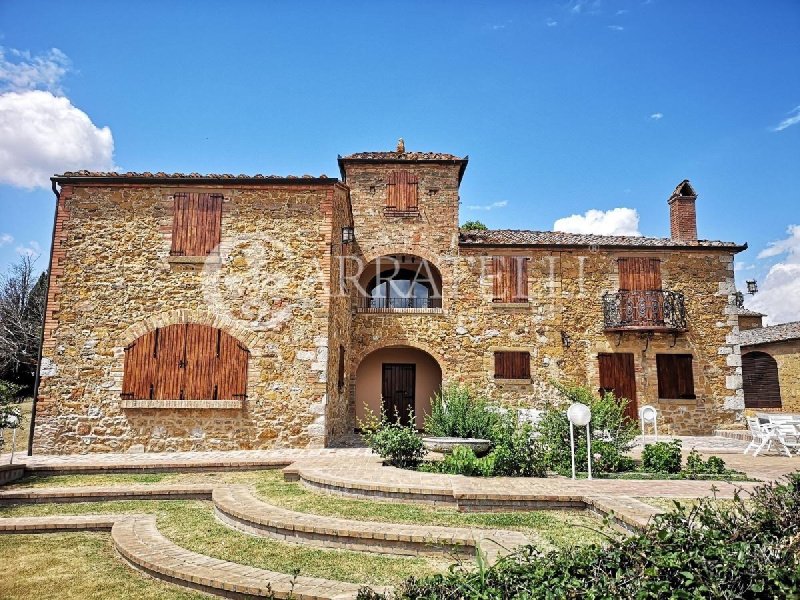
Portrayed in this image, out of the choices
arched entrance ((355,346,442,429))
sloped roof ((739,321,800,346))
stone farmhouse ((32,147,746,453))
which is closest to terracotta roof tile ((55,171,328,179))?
stone farmhouse ((32,147,746,453))

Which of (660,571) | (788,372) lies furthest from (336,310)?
(788,372)

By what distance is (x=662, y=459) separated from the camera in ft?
24.8

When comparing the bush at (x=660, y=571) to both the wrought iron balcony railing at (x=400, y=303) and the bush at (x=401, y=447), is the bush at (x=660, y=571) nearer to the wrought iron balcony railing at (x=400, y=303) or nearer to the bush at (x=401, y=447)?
the bush at (x=401, y=447)

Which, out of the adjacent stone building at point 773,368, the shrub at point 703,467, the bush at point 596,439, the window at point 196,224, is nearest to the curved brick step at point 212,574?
the bush at point 596,439

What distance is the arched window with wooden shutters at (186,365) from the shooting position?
34.6 feet

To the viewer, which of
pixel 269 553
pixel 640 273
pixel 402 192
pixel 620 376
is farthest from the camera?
pixel 402 192

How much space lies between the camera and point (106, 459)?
9281 mm

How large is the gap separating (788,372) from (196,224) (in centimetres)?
1974

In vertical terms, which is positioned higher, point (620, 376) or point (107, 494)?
point (620, 376)

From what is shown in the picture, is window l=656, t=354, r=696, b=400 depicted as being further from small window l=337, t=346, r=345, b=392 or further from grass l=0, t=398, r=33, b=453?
grass l=0, t=398, r=33, b=453

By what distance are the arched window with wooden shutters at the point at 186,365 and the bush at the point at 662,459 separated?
7.58m

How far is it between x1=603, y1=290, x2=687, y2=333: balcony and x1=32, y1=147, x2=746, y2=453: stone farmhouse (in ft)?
0.18

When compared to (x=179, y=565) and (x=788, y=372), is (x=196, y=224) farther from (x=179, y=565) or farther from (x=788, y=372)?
(x=788, y=372)

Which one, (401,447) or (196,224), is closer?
(401,447)
